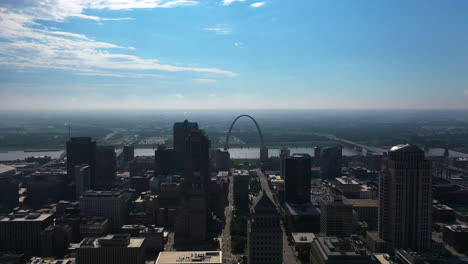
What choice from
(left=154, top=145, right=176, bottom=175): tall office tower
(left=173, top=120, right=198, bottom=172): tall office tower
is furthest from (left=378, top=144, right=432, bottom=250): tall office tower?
(left=173, top=120, right=198, bottom=172): tall office tower

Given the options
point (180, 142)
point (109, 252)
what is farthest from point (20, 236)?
point (180, 142)

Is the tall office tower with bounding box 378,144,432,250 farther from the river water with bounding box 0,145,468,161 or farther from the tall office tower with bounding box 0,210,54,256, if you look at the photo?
the river water with bounding box 0,145,468,161

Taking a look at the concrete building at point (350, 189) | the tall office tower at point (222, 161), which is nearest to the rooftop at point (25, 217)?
the concrete building at point (350, 189)

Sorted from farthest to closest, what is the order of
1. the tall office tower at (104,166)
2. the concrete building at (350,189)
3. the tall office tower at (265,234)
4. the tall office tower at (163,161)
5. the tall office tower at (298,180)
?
the tall office tower at (104,166) → the tall office tower at (163,161) → the concrete building at (350,189) → the tall office tower at (298,180) → the tall office tower at (265,234)

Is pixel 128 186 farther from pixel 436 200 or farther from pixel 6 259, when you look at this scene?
pixel 436 200

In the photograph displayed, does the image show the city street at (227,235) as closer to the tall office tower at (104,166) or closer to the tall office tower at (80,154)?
the tall office tower at (104,166)

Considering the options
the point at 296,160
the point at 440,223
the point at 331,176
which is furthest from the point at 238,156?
the point at 440,223
